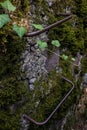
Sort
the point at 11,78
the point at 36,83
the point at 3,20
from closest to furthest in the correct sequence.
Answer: the point at 3,20, the point at 11,78, the point at 36,83

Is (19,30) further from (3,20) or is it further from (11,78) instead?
(11,78)

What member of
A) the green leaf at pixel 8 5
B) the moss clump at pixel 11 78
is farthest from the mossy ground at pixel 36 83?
the green leaf at pixel 8 5

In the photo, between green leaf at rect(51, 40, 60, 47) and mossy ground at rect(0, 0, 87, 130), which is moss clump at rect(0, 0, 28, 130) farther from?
green leaf at rect(51, 40, 60, 47)

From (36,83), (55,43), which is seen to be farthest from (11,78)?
(55,43)

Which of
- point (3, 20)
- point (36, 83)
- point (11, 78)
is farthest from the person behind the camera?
point (36, 83)

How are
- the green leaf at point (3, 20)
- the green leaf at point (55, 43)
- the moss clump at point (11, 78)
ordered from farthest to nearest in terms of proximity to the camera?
the green leaf at point (55, 43) → the moss clump at point (11, 78) → the green leaf at point (3, 20)

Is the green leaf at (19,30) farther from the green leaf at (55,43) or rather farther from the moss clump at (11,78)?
the green leaf at (55,43)

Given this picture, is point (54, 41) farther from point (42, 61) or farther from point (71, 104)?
point (71, 104)

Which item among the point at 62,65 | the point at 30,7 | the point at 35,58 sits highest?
the point at 30,7

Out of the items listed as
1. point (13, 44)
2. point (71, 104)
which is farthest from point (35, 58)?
point (71, 104)

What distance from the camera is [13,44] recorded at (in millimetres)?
1471

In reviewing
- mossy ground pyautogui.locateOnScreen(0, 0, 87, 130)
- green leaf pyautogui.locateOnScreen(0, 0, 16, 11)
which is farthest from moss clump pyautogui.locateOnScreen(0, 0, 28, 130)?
green leaf pyautogui.locateOnScreen(0, 0, 16, 11)

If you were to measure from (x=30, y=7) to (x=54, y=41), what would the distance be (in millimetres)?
236

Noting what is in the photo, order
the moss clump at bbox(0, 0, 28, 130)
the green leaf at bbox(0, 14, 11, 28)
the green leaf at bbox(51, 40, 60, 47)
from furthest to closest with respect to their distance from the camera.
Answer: the green leaf at bbox(51, 40, 60, 47) < the moss clump at bbox(0, 0, 28, 130) < the green leaf at bbox(0, 14, 11, 28)
